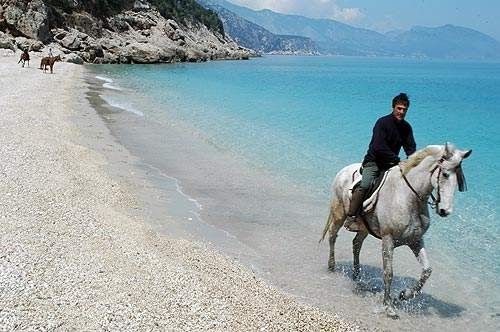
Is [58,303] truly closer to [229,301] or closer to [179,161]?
[229,301]

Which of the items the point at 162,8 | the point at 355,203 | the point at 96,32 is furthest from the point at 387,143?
the point at 162,8

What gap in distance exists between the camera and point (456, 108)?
186 feet

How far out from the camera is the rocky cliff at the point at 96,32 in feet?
253

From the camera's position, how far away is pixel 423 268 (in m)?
8.23

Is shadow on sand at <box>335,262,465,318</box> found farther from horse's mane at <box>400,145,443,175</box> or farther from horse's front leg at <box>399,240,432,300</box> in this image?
horse's mane at <box>400,145,443,175</box>

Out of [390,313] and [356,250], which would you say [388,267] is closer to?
[390,313]

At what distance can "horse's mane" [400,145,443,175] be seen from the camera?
25.5 ft

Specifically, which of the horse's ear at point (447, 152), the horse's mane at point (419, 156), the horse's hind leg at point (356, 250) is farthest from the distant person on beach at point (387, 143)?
the horse's hind leg at point (356, 250)

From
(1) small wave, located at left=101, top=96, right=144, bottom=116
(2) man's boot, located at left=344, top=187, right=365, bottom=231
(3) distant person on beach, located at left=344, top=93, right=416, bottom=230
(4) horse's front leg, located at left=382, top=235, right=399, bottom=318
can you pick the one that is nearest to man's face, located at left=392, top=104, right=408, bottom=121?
(3) distant person on beach, located at left=344, top=93, right=416, bottom=230

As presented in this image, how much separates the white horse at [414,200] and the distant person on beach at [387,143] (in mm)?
253

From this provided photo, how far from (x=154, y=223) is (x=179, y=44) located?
363 feet

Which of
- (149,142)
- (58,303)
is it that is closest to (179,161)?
(149,142)

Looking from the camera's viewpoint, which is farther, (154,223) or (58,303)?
(154,223)

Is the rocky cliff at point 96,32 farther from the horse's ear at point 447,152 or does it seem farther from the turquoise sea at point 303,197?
the horse's ear at point 447,152
